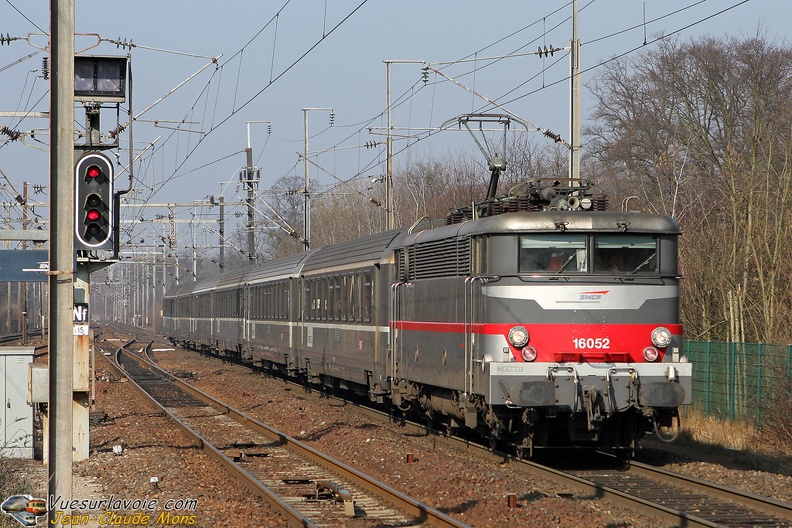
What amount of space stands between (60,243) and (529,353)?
6.31m

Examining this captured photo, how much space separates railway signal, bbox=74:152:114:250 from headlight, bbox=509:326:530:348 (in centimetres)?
502

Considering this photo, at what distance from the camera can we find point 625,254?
13297 millimetres

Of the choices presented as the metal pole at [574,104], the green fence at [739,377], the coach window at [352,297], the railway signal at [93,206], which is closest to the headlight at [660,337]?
the green fence at [739,377]

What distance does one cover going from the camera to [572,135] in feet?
71.2

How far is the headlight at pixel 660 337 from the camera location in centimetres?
1304

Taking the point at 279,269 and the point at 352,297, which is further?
the point at 279,269

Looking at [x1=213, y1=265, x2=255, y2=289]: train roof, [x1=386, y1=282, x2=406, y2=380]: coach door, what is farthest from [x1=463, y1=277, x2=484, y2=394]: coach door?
[x1=213, y1=265, x2=255, y2=289]: train roof

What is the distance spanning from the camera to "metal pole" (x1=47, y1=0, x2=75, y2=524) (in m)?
8.09

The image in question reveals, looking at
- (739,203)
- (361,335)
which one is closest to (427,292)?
(361,335)

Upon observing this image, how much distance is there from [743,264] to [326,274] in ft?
30.6

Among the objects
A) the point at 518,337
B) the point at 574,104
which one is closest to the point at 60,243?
the point at 518,337

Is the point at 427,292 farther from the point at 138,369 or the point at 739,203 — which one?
the point at 138,369

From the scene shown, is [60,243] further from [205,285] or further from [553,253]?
[205,285]

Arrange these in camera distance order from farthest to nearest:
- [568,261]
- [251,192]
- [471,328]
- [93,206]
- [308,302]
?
[251,192], [308,302], [471,328], [568,261], [93,206]
